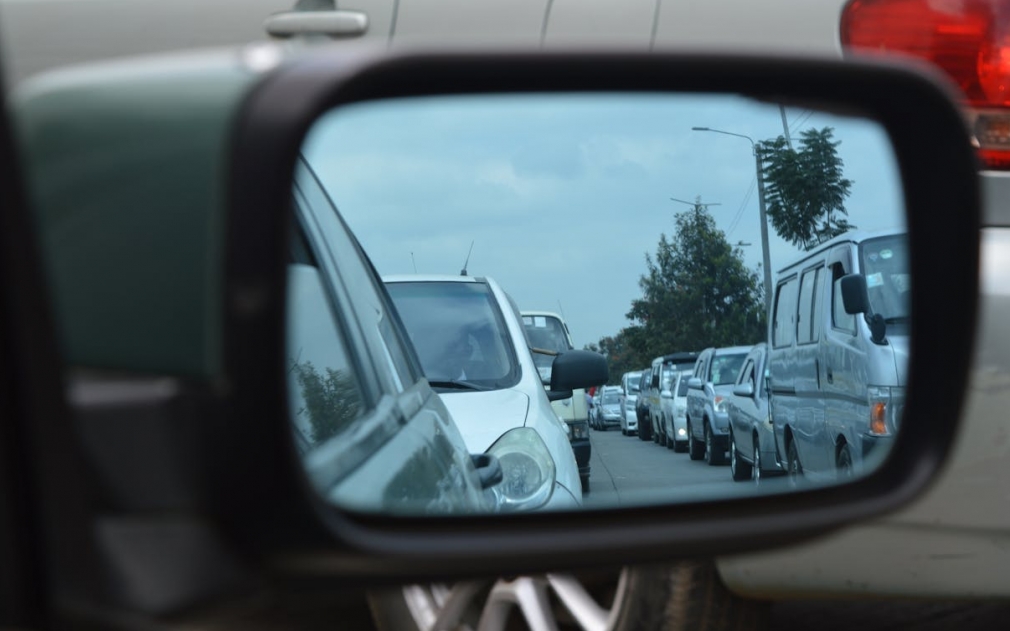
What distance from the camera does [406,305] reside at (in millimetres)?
5906

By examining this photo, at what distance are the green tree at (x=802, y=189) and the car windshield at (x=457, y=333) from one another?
10.7 feet

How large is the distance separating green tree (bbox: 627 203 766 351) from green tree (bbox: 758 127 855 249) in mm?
152

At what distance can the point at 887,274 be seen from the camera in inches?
91.7

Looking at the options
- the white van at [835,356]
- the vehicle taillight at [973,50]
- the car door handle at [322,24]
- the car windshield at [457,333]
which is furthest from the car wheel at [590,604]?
the car windshield at [457,333]

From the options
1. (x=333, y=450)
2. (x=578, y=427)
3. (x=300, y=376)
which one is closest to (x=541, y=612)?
(x=300, y=376)

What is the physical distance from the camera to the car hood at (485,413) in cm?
493

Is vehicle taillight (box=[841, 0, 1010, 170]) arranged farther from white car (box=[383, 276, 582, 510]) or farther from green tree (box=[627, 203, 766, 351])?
white car (box=[383, 276, 582, 510])

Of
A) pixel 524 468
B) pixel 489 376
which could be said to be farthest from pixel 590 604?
pixel 489 376

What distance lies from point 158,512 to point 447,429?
6.70 feet

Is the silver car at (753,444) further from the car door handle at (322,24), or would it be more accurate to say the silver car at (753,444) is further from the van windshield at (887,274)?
the car door handle at (322,24)

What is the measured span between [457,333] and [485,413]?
38.9 inches

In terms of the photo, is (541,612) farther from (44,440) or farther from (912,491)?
(44,440)

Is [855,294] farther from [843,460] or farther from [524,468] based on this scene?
[524,468]

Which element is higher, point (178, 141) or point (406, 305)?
point (178, 141)
